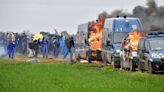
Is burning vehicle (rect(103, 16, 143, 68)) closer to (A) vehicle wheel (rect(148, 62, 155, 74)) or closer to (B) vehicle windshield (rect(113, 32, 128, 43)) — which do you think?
(B) vehicle windshield (rect(113, 32, 128, 43))

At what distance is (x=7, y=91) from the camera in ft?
60.2

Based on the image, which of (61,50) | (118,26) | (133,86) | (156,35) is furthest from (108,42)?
(61,50)

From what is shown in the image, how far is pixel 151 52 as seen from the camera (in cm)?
2875

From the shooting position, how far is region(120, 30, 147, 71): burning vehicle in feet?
106

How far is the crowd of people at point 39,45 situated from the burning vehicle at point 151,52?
45.9 feet

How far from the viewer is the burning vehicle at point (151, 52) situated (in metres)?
28.1

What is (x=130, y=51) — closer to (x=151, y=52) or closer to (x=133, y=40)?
(x=133, y=40)

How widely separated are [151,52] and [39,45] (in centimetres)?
2936

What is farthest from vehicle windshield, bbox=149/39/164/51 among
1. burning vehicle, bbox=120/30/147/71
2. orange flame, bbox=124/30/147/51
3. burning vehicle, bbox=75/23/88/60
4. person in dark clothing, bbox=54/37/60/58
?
person in dark clothing, bbox=54/37/60/58

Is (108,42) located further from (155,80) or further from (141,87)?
(141,87)

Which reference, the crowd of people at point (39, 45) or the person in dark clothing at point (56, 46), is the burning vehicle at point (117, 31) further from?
the person in dark clothing at point (56, 46)

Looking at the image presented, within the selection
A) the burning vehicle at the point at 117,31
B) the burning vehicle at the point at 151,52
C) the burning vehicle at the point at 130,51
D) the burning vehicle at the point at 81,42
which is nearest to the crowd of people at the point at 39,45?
the burning vehicle at the point at 81,42

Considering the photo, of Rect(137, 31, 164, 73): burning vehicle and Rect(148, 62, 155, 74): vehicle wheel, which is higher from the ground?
Rect(137, 31, 164, 73): burning vehicle

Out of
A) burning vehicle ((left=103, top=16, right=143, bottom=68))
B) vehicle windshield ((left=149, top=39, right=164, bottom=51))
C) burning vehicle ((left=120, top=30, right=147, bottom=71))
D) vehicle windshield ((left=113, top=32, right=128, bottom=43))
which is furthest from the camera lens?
vehicle windshield ((left=113, top=32, right=128, bottom=43))
